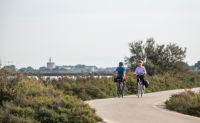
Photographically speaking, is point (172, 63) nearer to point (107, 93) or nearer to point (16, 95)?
point (107, 93)

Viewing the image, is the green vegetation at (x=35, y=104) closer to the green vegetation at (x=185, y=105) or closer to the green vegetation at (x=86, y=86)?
the green vegetation at (x=86, y=86)

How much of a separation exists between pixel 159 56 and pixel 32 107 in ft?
123

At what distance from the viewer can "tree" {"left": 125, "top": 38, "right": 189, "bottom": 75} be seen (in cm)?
4544

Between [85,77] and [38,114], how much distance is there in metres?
10.9

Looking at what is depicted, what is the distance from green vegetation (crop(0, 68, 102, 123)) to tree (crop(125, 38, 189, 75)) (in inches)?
1320

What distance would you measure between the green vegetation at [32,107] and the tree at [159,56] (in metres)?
33.5

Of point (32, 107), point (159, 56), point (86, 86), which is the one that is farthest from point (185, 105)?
point (159, 56)

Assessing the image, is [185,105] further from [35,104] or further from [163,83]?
[163,83]

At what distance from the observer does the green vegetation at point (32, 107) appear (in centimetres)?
942

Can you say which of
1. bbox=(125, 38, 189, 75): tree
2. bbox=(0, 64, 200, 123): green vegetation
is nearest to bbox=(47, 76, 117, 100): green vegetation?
bbox=(0, 64, 200, 123): green vegetation

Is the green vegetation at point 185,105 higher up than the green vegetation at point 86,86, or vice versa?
the green vegetation at point 86,86

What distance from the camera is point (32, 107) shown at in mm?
10508

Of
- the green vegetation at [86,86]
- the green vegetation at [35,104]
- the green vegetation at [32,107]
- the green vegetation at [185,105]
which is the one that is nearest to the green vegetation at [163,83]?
the green vegetation at [86,86]

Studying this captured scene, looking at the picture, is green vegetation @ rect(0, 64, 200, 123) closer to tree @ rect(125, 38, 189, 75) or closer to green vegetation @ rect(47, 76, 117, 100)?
green vegetation @ rect(47, 76, 117, 100)
